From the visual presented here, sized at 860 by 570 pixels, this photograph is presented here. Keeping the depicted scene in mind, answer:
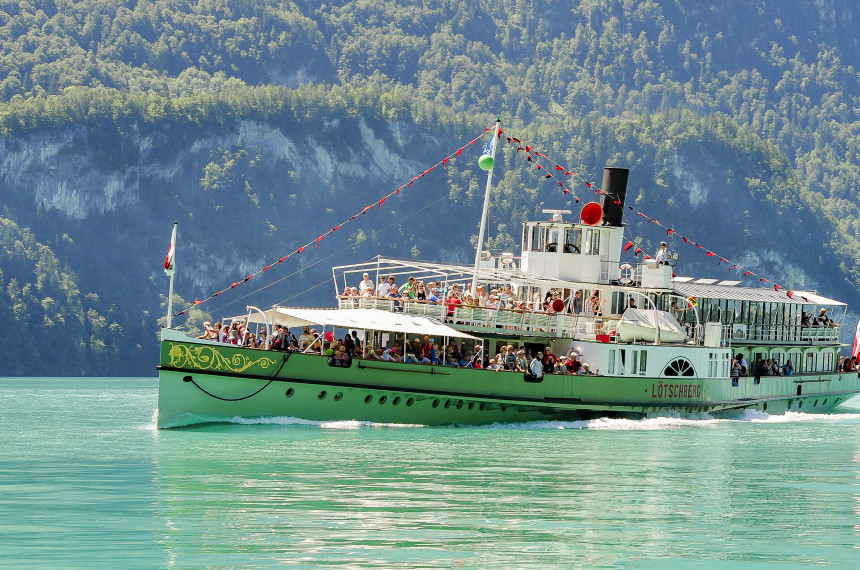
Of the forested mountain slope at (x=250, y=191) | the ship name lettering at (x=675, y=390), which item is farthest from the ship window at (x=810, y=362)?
the forested mountain slope at (x=250, y=191)

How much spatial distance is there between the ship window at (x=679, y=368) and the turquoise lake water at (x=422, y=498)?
444 cm

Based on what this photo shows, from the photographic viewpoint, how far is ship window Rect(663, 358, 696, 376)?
44.7 metres

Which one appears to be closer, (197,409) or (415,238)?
(197,409)

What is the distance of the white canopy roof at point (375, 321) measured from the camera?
125 feet

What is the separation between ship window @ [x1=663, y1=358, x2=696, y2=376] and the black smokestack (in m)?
5.19

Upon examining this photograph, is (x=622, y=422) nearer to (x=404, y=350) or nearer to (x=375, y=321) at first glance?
(x=404, y=350)

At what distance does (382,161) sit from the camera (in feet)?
573

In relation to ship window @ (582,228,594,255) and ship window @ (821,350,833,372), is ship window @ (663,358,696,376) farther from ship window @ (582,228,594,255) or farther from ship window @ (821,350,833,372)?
ship window @ (821,350,833,372)

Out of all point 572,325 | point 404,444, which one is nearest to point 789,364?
point 572,325

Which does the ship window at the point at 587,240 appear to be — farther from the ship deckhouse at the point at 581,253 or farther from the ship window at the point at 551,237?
the ship window at the point at 551,237

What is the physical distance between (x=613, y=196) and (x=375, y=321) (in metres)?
12.5

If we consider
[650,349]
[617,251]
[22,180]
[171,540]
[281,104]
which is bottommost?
[171,540]

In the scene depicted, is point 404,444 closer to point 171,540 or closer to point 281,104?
point 171,540

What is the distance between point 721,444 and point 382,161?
139m
